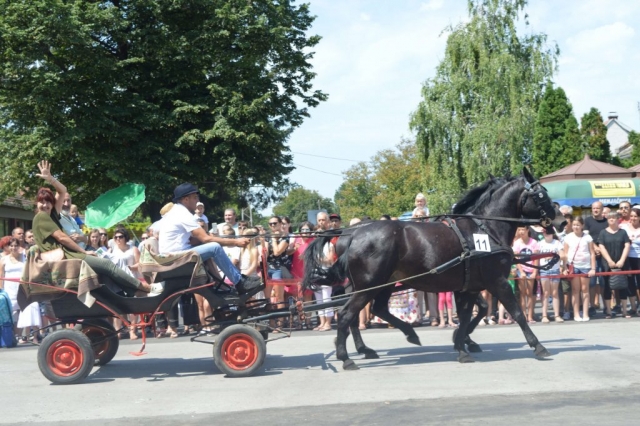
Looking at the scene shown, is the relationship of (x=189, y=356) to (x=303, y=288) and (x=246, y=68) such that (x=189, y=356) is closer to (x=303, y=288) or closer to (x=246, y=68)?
(x=303, y=288)

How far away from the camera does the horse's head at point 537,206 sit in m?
9.59

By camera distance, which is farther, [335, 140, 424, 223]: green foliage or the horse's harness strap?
[335, 140, 424, 223]: green foliage

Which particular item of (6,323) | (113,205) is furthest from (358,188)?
(6,323)

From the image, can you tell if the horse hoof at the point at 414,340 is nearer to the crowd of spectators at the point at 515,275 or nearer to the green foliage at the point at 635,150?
the crowd of spectators at the point at 515,275

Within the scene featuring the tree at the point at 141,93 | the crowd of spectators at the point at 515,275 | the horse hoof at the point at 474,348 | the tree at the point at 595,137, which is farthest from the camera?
the tree at the point at 595,137

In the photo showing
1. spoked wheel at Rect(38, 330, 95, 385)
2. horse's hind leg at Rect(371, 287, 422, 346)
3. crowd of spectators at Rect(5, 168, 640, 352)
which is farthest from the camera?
crowd of spectators at Rect(5, 168, 640, 352)

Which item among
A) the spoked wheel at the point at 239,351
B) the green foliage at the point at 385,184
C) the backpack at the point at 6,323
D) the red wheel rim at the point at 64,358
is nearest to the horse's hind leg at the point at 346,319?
the spoked wheel at the point at 239,351

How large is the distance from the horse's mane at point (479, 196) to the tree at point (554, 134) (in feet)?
82.5

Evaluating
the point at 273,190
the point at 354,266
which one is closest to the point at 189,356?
the point at 354,266

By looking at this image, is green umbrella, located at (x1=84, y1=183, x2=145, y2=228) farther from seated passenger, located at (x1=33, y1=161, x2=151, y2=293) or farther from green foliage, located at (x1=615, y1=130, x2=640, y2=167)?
green foliage, located at (x1=615, y1=130, x2=640, y2=167)

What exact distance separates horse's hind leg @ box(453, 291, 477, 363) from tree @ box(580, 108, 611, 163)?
27.6 metres

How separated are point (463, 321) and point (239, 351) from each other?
2808mm

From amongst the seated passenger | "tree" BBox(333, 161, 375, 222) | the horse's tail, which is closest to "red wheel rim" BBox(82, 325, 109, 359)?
the seated passenger

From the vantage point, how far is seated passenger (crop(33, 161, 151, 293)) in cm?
869
